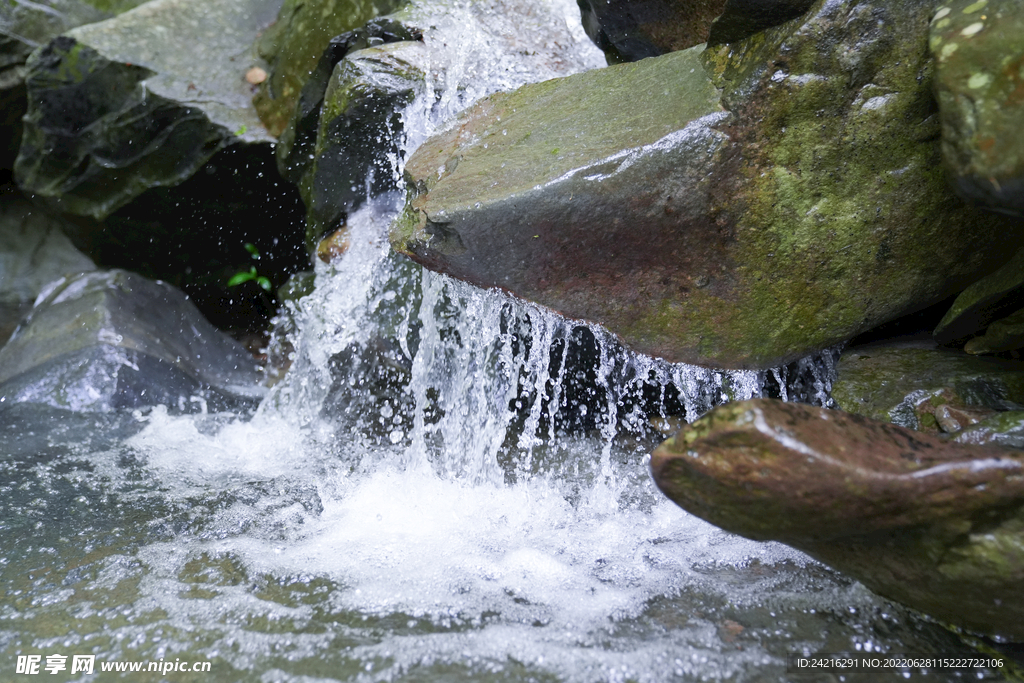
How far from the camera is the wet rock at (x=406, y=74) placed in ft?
12.6

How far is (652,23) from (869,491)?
232 cm

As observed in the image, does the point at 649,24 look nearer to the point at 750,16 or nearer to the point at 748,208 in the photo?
the point at 750,16

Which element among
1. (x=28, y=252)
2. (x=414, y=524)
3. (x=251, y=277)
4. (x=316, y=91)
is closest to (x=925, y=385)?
(x=414, y=524)

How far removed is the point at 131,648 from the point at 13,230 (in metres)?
5.79

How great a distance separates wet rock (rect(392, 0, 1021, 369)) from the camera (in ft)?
7.30

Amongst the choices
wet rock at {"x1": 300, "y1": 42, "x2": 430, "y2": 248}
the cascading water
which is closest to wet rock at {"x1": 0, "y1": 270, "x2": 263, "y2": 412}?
the cascading water

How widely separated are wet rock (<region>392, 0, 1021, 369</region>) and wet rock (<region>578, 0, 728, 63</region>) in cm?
44

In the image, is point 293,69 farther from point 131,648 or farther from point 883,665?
point 883,665

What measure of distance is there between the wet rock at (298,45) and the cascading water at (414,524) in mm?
1352

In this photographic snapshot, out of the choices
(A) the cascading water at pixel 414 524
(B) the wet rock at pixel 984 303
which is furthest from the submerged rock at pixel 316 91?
(B) the wet rock at pixel 984 303

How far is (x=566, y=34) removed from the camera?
4402 mm

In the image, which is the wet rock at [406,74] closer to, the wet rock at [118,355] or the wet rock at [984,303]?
the wet rock at [118,355]

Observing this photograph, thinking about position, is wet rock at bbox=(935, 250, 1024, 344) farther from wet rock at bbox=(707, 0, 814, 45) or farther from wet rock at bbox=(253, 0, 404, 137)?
wet rock at bbox=(253, 0, 404, 137)

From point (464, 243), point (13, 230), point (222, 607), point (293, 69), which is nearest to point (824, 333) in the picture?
point (464, 243)
